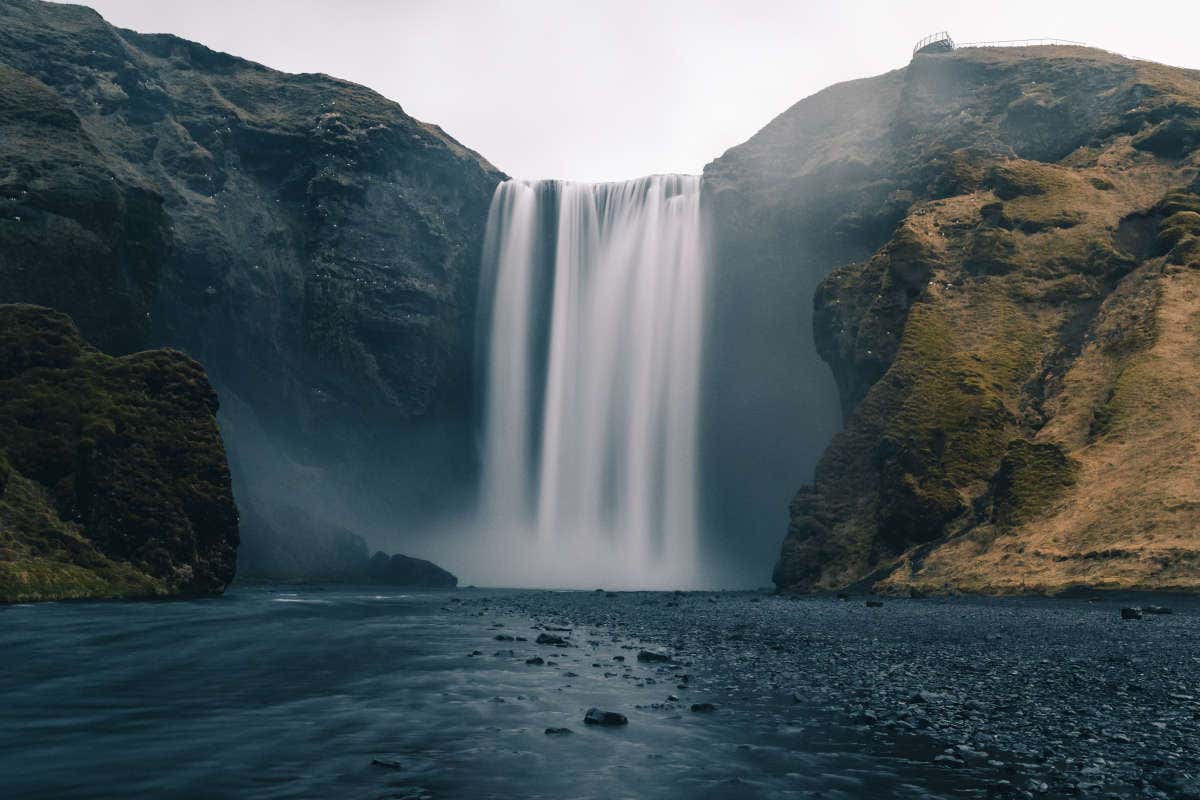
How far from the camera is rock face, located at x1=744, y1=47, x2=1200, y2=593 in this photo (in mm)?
41844

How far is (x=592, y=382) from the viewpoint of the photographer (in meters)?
90.9

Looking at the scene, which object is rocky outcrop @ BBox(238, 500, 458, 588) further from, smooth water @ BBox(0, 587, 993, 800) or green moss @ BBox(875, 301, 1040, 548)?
smooth water @ BBox(0, 587, 993, 800)

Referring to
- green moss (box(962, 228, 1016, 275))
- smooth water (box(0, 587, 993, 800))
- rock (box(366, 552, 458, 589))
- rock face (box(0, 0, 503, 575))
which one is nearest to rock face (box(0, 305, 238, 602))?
smooth water (box(0, 587, 993, 800))

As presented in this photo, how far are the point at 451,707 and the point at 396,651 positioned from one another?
7799 millimetres

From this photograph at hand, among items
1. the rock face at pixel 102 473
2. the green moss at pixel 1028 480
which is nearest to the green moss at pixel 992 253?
the green moss at pixel 1028 480

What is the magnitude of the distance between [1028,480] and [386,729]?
145ft

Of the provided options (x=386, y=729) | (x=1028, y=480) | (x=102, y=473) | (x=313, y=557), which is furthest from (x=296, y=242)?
(x=386, y=729)

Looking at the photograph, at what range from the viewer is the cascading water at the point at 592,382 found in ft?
292

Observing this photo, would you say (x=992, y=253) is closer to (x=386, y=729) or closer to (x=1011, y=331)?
(x=1011, y=331)

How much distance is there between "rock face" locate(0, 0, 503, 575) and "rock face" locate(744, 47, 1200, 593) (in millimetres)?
37438

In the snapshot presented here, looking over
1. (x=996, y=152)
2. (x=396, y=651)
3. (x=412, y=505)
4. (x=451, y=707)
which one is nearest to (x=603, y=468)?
(x=412, y=505)

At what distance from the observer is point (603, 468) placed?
3529 inches

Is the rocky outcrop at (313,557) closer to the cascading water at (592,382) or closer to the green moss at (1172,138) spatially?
the cascading water at (592,382)

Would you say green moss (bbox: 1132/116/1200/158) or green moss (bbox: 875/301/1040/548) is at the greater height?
green moss (bbox: 1132/116/1200/158)
